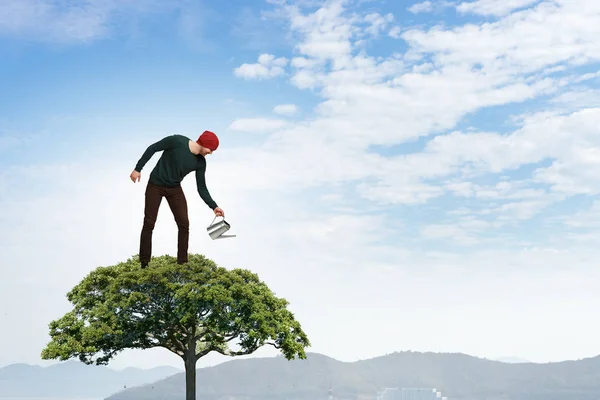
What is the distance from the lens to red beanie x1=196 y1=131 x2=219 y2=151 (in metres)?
17.9

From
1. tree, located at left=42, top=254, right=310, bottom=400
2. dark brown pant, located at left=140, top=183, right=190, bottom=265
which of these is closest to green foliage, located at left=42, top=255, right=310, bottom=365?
tree, located at left=42, top=254, right=310, bottom=400

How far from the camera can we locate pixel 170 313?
2645 centimetres

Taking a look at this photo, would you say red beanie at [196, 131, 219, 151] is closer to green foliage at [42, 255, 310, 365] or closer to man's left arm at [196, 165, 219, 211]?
man's left arm at [196, 165, 219, 211]

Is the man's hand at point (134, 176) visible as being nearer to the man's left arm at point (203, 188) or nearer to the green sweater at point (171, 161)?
the green sweater at point (171, 161)

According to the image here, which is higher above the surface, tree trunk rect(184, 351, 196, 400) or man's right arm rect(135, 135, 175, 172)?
man's right arm rect(135, 135, 175, 172)

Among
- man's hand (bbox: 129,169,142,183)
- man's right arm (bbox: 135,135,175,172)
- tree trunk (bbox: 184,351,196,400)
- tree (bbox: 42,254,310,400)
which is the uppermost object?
man's right arm (bbox: 135,135,175,172)

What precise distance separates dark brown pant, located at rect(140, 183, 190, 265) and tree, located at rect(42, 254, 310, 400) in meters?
7.28

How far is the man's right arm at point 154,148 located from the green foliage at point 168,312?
28.4 feet

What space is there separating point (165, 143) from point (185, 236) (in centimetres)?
254

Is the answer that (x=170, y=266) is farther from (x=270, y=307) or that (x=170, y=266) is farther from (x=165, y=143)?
(x=165, y=143)

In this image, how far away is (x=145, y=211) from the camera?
18031 mm

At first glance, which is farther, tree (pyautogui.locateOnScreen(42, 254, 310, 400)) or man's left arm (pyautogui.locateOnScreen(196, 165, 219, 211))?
tree (pyautogui.locateOnScreen(42, 254, 310, 400))

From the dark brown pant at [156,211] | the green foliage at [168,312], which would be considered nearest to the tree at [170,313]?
the green foliage at [168,312]

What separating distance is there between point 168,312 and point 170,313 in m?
0.09
